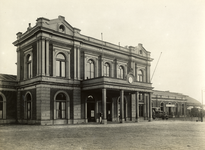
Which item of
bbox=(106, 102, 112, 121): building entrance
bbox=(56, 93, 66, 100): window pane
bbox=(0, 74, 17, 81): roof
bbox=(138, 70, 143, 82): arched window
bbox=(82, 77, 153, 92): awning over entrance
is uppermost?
bbox=(138, 70, 143, 82): arched window

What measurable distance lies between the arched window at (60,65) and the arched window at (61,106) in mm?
2288

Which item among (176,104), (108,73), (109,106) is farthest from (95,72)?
(176,104)

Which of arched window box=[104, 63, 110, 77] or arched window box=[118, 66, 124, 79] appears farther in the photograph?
arched window box=[118, 66, 124, 79]

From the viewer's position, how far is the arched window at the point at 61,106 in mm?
24339

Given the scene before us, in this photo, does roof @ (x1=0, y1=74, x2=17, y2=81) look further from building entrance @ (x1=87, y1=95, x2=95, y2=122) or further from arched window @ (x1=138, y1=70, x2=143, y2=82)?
arched window @ (x1=138, y1=70, x2=143, y2=82)

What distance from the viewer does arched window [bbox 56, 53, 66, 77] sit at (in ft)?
82.0

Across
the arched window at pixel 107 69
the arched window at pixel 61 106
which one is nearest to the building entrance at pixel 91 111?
the arched window at pixel 61 106

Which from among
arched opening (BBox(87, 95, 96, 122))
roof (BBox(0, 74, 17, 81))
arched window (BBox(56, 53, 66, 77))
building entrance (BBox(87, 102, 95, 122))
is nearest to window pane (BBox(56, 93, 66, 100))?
arched window (BBox(56, 53, 66, 77))

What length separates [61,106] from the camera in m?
24.7

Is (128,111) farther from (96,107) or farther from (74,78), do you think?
(74,78)

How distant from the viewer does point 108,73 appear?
100 ft

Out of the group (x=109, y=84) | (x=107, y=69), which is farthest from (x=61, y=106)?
(x=107, y=69)

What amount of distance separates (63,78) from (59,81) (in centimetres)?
63

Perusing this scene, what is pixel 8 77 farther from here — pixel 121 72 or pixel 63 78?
pixel 121 72
